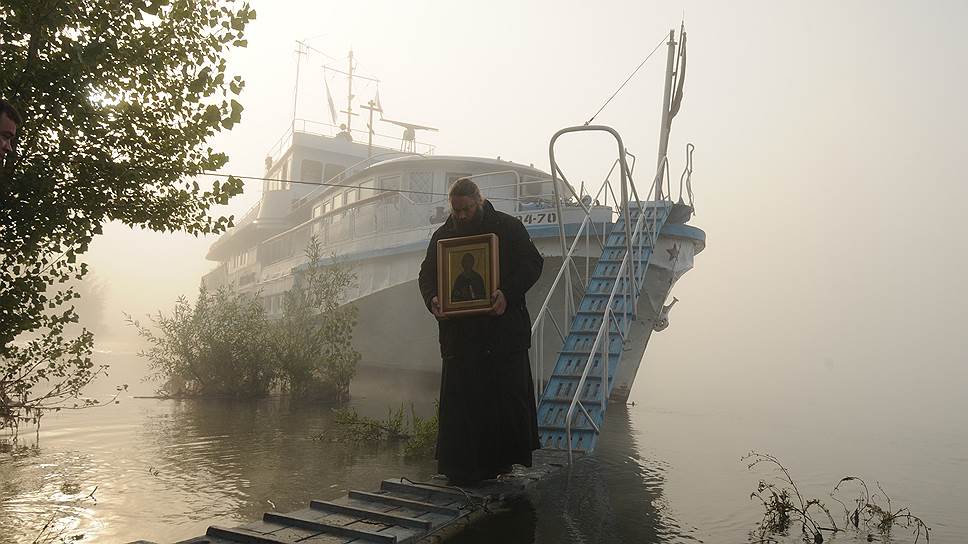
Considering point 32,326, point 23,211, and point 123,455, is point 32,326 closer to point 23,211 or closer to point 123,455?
point 23,211

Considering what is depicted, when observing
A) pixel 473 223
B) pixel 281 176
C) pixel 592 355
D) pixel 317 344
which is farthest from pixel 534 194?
pixel 281 176

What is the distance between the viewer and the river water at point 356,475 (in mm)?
4586

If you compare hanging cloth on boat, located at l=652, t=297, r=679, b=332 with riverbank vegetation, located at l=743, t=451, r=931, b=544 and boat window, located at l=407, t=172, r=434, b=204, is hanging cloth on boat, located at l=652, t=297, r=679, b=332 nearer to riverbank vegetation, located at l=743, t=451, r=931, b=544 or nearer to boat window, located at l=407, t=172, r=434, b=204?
boat window, located at l=407, t=172, r=434, b=204

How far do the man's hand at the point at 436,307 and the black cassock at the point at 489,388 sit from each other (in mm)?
114

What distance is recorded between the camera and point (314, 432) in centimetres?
884

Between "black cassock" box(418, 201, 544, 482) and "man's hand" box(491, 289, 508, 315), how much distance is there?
12 centimetres

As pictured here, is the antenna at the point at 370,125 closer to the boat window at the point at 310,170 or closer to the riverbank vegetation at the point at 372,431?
the boat window at the point at 310,170

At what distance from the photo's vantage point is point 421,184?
635 inches

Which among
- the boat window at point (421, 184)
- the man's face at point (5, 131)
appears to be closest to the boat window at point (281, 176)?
the boat window at point (421, 184)

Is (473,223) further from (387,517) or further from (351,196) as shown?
(351,196)

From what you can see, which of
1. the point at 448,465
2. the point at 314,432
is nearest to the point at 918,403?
the point at 314,432

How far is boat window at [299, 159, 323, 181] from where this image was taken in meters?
27.0

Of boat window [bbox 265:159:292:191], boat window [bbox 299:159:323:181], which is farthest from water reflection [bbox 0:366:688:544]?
boat window [bbox 265:159:292:191]

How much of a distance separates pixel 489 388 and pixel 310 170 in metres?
23.7
